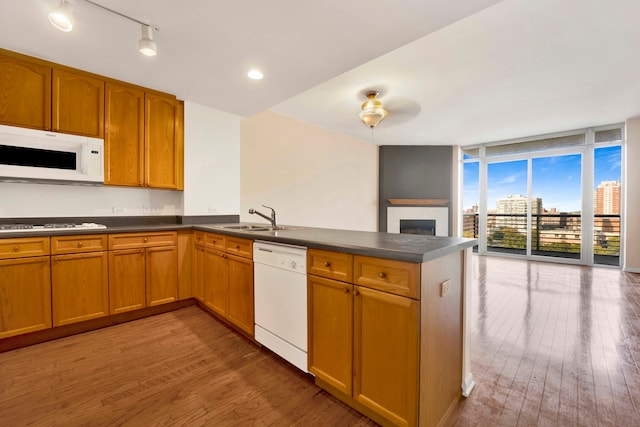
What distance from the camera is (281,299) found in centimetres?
187

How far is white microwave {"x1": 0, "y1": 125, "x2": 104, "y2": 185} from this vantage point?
223cm

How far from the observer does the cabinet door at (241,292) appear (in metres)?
2.17

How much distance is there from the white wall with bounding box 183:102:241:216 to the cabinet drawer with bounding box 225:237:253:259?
1.21 meters

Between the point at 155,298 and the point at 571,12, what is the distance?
14.6ft

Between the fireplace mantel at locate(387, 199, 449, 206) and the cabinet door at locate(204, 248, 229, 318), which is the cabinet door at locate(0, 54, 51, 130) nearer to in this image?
the cabinet door at locate(204, 248, 229, 318)

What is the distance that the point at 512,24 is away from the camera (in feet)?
7.45

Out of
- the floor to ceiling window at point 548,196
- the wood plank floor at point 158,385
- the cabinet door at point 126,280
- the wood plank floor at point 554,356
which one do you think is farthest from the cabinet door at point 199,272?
the floor to ceiling window at point 548,196

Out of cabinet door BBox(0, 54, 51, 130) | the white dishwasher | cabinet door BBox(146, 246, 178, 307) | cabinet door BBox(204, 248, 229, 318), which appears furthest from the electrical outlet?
cabinet door BBox(0, 54, 51, 130)

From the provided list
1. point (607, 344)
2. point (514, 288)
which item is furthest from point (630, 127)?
point (607, 344)

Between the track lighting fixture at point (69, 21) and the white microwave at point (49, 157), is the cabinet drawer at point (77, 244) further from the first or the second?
the track lighting fixture at point (69, 21)

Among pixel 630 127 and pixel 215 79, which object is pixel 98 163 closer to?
pixel 215 79

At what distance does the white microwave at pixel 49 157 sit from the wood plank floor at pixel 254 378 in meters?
1.40

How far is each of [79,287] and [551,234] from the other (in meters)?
7.84

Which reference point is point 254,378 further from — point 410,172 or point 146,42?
point 410,172
